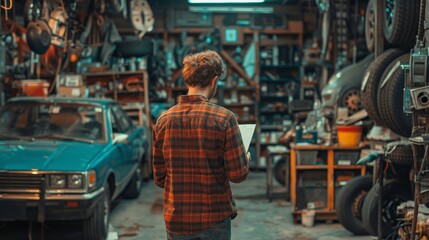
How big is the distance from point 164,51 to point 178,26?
72 cm

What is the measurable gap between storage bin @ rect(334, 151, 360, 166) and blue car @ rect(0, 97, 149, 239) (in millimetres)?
2543

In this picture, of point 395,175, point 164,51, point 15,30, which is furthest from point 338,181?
point 164,51

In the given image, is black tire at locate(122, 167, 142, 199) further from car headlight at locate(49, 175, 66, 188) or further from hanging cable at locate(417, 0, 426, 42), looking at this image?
hanging cable at locate(417, 0, 426, 42)

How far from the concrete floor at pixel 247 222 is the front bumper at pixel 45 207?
1.00 meters

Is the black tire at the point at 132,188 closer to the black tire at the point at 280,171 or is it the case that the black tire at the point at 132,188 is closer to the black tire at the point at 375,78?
the black tire at the point at 280,171

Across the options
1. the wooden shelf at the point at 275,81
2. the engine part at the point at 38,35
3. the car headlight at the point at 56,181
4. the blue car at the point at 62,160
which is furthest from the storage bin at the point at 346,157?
the wooden shelf at the point at 275,81

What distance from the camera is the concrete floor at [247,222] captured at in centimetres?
646


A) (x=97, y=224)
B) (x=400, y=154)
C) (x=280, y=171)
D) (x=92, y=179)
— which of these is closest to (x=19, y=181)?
(x=92, y=179)

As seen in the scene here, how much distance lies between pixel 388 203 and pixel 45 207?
3.17m

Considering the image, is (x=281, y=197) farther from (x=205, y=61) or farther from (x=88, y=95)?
(x=205, y=61)

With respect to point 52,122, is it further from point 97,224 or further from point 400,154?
point 400,154

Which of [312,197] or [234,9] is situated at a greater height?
[234,9]

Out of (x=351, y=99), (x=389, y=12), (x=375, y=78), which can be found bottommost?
(x=351, y=99)

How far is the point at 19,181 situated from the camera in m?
5.46
